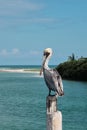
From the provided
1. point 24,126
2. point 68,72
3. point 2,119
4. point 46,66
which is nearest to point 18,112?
point 2,119

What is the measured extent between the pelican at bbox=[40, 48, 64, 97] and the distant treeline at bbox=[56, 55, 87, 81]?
114 m

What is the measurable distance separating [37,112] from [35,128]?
35.2 feet

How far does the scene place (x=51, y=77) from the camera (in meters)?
8.52

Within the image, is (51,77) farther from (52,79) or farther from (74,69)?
(74,69)

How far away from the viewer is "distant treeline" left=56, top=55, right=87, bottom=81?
125188 millimetres

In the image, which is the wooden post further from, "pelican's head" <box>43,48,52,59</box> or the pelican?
"pelican's head" <box>43,48,52,59</box>

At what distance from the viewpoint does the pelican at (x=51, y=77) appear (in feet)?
27.4

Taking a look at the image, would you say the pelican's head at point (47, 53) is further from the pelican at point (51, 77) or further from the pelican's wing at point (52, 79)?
the pelican's wing at point (52, 79)

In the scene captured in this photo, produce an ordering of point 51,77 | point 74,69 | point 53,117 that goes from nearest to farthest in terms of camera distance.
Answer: point 53,117, point 51,77, point 74,69

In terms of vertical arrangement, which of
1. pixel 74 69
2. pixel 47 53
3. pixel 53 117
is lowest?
pixel 74 69

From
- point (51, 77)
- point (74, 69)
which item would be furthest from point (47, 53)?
point (74, 69)

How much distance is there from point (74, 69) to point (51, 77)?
121377 millimetres

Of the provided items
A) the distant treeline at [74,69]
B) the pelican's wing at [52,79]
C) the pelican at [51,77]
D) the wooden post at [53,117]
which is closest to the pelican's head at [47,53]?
the pelican at [51,77]

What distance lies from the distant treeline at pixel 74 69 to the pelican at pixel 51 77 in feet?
376
